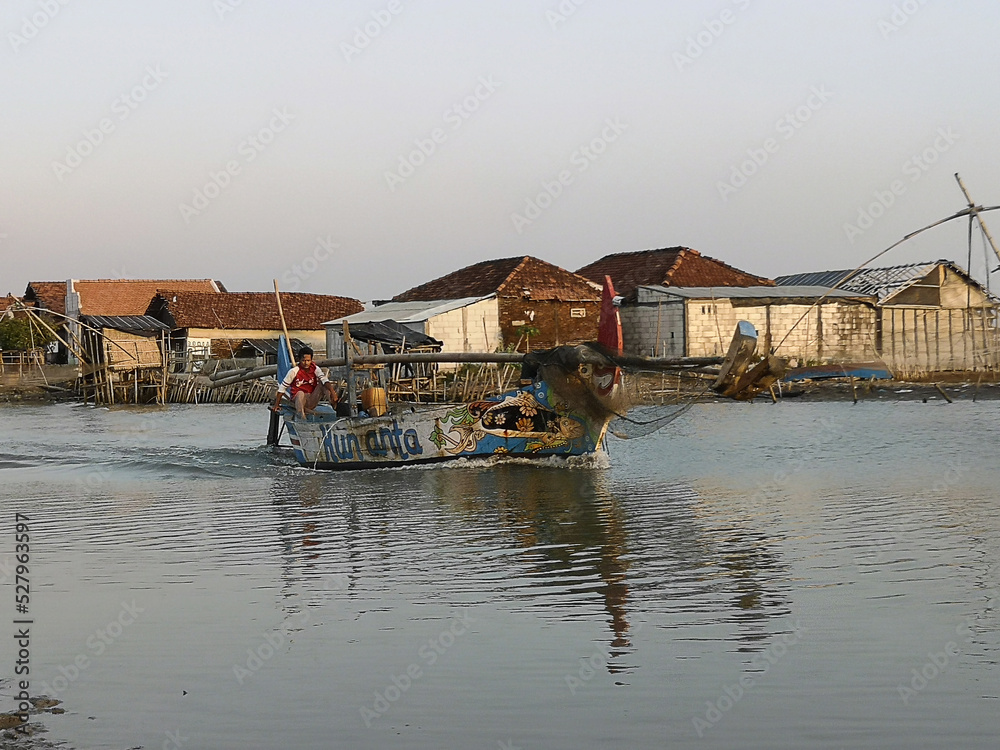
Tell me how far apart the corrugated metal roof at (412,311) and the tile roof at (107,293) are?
2405 centimetres

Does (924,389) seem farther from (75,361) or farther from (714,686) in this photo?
(75,361)

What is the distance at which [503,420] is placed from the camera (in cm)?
1533

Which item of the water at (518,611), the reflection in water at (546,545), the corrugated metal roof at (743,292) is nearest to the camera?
the water at (518,611)

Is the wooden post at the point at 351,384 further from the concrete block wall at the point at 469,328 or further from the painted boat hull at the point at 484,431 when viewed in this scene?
the concrete block wall at the point at 469,328

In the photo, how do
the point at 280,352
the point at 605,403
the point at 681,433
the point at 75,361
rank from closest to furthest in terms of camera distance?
1. the point at 605,403
2. the point at 280,352
3. the point at 681,433
4. the point at 75,361

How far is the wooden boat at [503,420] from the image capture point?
1445cm

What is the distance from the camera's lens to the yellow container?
53.4ft

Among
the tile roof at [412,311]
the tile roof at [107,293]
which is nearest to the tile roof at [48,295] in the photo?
the tile roof at [107,293]

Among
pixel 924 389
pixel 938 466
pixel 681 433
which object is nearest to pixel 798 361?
pixel 924 389

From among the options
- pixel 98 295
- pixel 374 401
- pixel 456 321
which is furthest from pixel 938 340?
pixel 98 295

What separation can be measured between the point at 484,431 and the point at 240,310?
38081 mm

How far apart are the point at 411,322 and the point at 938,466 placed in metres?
22.5

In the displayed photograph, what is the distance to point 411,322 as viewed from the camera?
119 ft

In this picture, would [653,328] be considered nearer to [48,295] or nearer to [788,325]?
[788,325]
